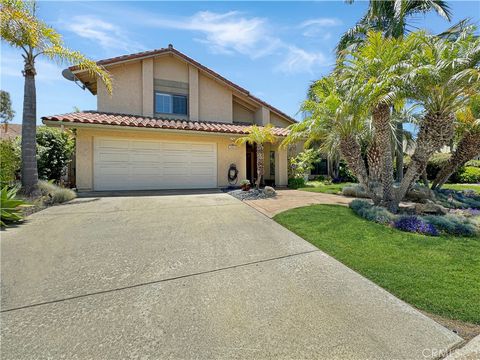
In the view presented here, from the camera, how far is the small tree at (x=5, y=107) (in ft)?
89.2

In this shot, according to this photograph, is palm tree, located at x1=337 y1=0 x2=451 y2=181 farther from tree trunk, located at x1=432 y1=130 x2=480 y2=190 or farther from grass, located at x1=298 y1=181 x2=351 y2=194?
grass, located at x1=298 y1=181 x2=351 y2=194

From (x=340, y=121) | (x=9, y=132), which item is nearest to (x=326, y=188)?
(x=340, y=121)

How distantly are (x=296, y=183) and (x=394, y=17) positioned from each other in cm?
1177

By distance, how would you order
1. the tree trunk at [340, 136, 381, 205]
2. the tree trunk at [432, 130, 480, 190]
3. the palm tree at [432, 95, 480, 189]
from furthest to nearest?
1. the tree trunk at [432, 130, 480, 190]
2. the palm tree at [432, 95, 480, 189]
3. the tree trunk at [340, 136, 381, 205]

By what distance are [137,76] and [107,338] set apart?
547 inches

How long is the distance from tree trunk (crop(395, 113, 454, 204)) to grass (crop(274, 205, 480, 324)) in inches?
104

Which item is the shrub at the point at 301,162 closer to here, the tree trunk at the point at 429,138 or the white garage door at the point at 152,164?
the white garage door at the point at 152,164

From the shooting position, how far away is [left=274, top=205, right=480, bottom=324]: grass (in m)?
2.84

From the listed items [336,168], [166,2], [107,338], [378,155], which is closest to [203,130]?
[166,2]

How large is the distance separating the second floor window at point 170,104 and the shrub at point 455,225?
1284 centimetres

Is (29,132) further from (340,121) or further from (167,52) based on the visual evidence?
(340,121)

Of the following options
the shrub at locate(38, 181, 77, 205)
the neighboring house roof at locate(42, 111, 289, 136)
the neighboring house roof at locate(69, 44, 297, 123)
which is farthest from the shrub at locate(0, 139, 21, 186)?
the neighboring house roof at locate(69, 44, 297, 123)

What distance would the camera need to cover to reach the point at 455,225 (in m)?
5.52

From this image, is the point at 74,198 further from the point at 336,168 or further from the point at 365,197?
the point at 336,168
